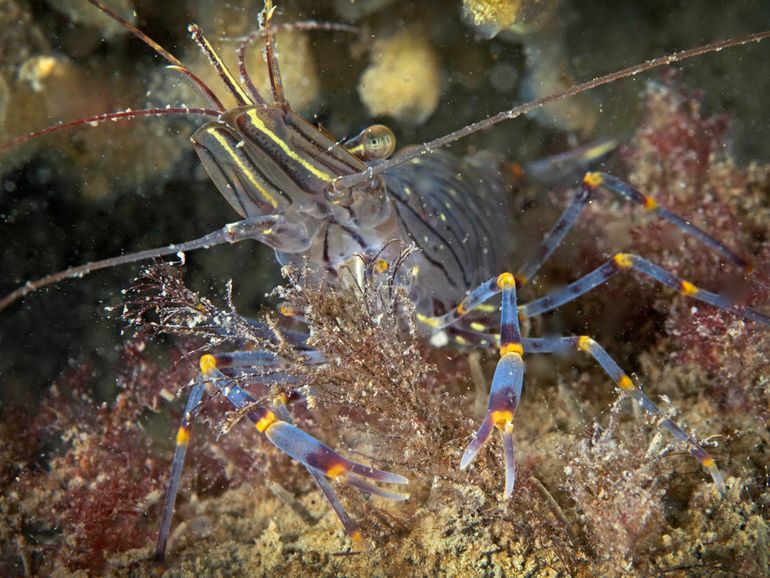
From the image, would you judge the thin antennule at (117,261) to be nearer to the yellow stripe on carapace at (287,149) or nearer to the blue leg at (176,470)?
the yellow stripe on carapace at (287,149)

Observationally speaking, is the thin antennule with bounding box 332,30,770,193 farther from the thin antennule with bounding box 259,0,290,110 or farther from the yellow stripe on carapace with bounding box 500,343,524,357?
the yellow stripe on carapace with bounding box 500,343,524,357

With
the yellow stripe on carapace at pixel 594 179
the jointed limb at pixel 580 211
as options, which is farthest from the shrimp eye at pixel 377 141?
the yellow stripe on carapace at pixel 594 179

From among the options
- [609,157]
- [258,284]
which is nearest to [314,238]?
[258,284]

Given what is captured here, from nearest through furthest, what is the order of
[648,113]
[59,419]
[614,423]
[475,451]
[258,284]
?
[475,451]
[614,423]
[59,419]
[258,284]
[648,113]

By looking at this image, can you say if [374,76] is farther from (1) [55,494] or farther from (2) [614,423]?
(1) [55,494]

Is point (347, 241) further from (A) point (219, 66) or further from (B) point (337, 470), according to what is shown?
(B) point (337, 470)

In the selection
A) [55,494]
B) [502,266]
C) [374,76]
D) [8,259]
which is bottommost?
[55,494]

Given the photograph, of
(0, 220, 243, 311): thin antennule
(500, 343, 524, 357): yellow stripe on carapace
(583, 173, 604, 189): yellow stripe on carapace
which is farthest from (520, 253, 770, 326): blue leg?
(0, 220, 243, 311): thin antennule
